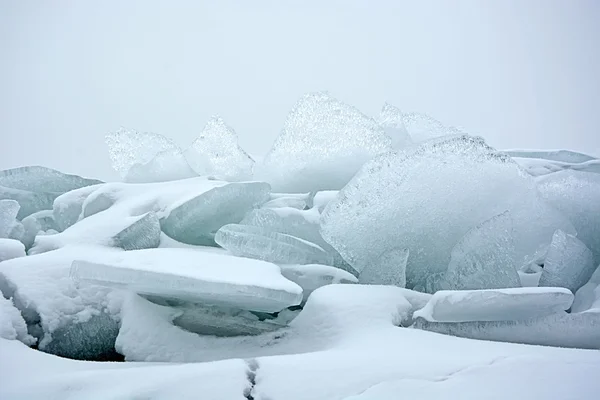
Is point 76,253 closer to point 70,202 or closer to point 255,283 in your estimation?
point 255,283

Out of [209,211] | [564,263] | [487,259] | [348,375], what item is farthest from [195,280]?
[564,263]

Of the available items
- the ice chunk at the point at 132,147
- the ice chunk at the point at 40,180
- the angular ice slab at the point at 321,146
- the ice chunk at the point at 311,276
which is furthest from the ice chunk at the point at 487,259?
the ice chunk at the point at 40,180

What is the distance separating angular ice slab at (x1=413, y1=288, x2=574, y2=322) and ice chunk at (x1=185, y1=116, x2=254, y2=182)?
1.70 meters

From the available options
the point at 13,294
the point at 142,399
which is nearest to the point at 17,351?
the point at 13,294

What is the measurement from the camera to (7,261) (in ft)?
5.24

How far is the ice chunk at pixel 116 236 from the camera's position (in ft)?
6.37

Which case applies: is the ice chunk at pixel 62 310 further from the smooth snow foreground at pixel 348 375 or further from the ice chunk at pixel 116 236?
the ice chunk at pixel 116 236

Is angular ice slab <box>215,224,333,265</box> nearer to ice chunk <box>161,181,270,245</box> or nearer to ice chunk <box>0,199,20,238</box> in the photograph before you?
ice chunk <box>161,181,270,245</box>

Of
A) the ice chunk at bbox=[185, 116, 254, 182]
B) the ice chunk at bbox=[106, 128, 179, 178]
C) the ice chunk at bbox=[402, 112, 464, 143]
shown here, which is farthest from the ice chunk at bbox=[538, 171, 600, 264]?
the ice chunk at bbox=[106, 128, 179, 178]

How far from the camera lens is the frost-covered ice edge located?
1.01 m

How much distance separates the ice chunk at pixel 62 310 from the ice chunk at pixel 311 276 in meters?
0.56

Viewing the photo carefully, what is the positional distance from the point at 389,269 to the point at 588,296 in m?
0.61

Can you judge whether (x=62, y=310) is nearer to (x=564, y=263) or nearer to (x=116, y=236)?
(x=116, y=236)

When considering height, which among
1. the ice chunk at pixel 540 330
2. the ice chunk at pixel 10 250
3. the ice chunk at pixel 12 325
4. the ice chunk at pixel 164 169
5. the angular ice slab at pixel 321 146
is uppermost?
the angular ice slab at pixel 321 146
